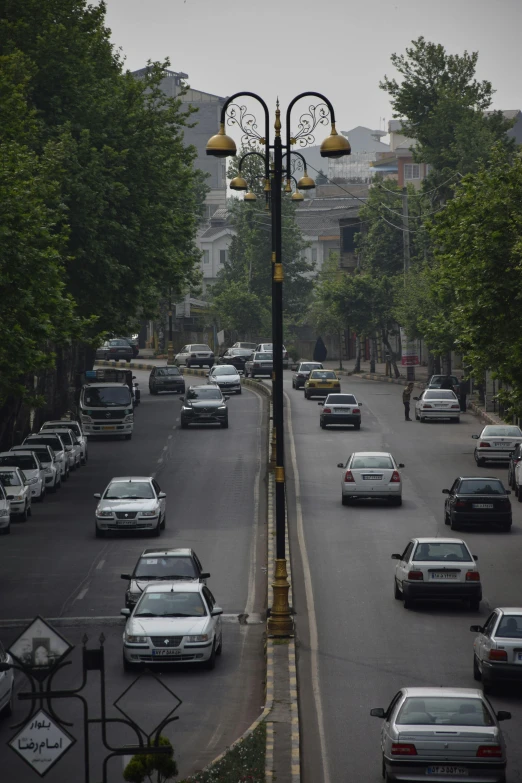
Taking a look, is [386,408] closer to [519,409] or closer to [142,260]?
[142,260]

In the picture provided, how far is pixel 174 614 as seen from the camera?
64.7 feet

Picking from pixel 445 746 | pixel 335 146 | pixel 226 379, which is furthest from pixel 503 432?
pixel 445 746

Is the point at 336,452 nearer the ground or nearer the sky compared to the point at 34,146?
nearer the ground

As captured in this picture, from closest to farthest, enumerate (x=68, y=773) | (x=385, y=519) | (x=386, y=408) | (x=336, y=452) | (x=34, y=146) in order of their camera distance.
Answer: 1. (x=68, y=773)
2. (x=385, y=519)
3. (x=34, y=146)
4. (x=336, y=452)
5. (x=386, y=408)

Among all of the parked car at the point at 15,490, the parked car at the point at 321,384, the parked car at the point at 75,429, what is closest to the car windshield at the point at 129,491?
the parked car at the point at 15,490

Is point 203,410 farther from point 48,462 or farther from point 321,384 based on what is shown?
point 48,462

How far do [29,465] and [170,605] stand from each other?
17786 mm

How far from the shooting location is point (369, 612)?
913 inches

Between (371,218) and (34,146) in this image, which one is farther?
(371,218)

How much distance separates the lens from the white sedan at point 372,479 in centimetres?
3497

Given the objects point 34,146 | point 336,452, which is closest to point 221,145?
point 34,146

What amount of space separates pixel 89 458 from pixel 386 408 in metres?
18.8

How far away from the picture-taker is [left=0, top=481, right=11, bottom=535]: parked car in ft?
101

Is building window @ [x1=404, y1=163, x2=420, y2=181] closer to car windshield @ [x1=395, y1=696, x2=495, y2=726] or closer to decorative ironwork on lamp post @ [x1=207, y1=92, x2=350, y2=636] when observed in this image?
decorative ironwork on lamp post @ [x1=207, y1=92, x2=350, y2=636]
